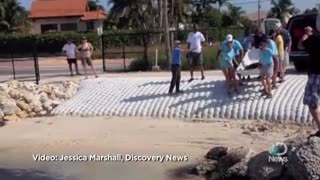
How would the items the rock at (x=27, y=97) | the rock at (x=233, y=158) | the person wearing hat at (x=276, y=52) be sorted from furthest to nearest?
the rock at (x=27, y=97) < the person wearing hat at (x=276, y=52) < the rock at (x=233, y=158)

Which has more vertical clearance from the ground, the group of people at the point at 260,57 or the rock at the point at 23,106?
the group of people at the point at 260,57

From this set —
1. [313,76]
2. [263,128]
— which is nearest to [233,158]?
[313,76]

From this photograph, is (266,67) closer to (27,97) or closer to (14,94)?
(27,97)

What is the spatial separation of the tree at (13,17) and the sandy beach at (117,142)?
51664 mm

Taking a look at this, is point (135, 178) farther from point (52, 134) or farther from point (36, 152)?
point (52, 134)

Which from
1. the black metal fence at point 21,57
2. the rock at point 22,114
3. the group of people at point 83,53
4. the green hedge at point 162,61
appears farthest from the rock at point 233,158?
the green hedge at point 162,61

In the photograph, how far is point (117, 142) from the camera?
13.8 metres

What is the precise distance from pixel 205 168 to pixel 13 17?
2412 inches

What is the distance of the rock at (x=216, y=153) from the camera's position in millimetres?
11533

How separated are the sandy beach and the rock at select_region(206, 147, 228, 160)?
0.23 metres

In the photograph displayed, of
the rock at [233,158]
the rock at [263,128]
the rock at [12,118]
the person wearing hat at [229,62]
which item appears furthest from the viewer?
the rock at [12,118]

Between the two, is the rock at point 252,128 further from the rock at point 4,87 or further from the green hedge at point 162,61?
the green hedge at point 162,61

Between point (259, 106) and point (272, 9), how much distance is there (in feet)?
292

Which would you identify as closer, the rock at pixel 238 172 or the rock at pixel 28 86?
the rock at pixel 238 172
